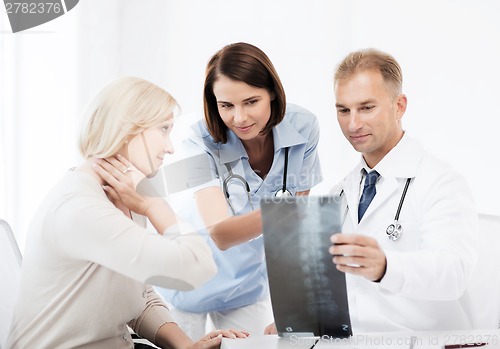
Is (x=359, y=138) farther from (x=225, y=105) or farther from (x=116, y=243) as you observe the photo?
(x=116, y=243)

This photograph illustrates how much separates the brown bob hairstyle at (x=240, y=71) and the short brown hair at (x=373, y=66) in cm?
16

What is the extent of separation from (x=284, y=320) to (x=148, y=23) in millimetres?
1652

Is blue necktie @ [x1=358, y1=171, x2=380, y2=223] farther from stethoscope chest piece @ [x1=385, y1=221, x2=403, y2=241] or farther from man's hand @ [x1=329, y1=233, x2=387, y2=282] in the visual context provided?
man's hand @ [x1=329, y1=233, x2=387, y2=282]

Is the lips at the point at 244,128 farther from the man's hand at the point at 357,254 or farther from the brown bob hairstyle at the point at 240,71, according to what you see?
the man's hand at the point at 357,254

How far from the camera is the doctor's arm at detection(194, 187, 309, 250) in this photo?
1374mm

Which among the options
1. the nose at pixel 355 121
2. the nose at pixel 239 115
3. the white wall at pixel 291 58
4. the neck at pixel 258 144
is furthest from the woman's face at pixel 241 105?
the white wall at pixel 291 58

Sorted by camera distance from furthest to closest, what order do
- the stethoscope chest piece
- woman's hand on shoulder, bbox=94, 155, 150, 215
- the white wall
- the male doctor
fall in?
the white wall
the stethoscope chest piece
the male doctor
woman's hand on shoulder, bbox=94, 155, 150, 215

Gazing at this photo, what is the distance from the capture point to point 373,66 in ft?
4.70

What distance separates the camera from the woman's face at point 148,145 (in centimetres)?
116

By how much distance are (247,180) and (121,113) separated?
23.3 inches

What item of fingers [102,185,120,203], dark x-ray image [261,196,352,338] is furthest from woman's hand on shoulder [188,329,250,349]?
fingers [102,185,120,203]

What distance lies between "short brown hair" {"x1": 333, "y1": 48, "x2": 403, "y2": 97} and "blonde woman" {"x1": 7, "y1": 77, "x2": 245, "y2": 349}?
1.53ft

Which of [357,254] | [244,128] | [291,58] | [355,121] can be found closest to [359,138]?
[355,121]

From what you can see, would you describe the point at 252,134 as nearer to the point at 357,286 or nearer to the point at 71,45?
the point at 357,286
